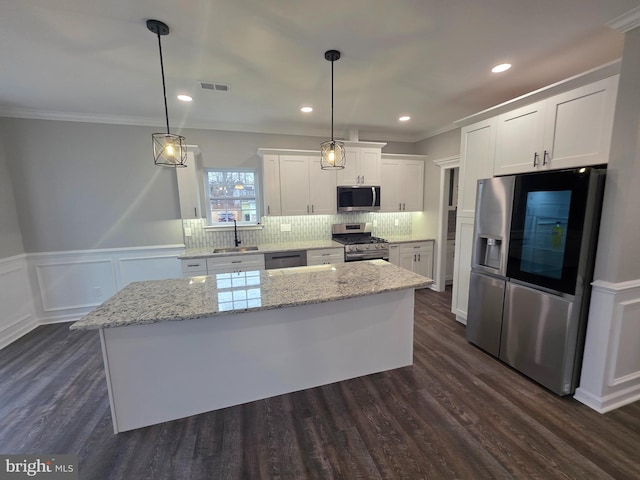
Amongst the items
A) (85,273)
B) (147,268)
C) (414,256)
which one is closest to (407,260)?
(414,256)

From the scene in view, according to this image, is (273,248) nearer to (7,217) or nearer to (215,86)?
(215,86)

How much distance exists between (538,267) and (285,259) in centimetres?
295

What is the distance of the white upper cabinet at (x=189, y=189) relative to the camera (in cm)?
368

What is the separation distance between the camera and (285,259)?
3.95 meters

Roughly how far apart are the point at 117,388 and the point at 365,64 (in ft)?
10.4

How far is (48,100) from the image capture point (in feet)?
9.71

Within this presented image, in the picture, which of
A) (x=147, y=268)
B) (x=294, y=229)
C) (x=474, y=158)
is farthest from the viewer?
(x=294, y=229)

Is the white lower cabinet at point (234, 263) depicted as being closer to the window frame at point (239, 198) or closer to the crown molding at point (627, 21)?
the window frame at point (239, 198)

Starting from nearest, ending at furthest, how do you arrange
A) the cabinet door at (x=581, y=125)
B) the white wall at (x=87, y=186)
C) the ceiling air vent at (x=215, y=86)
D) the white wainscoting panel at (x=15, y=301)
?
1. the cabinet door at (x=581, y=125)
2. the ceiling air vent at (x=215, y=86)
3. the white wainscoting panel at (x=15, y=301)
4. the white wall at (x=87, y=186)

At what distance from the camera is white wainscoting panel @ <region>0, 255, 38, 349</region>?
3.10m

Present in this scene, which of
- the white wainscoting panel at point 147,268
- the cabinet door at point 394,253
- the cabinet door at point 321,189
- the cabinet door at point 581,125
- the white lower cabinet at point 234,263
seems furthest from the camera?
the cabinet door at point 394,253

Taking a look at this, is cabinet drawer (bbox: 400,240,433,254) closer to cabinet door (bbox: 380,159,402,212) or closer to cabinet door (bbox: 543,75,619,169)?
cabinet door (bbox: 380,159,402,212)

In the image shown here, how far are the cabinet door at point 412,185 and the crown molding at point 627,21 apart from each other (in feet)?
9.97

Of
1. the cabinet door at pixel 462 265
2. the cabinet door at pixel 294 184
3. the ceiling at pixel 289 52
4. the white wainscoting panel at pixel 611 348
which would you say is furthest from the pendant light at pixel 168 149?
the white wainscoting panel at pixel 611 348
